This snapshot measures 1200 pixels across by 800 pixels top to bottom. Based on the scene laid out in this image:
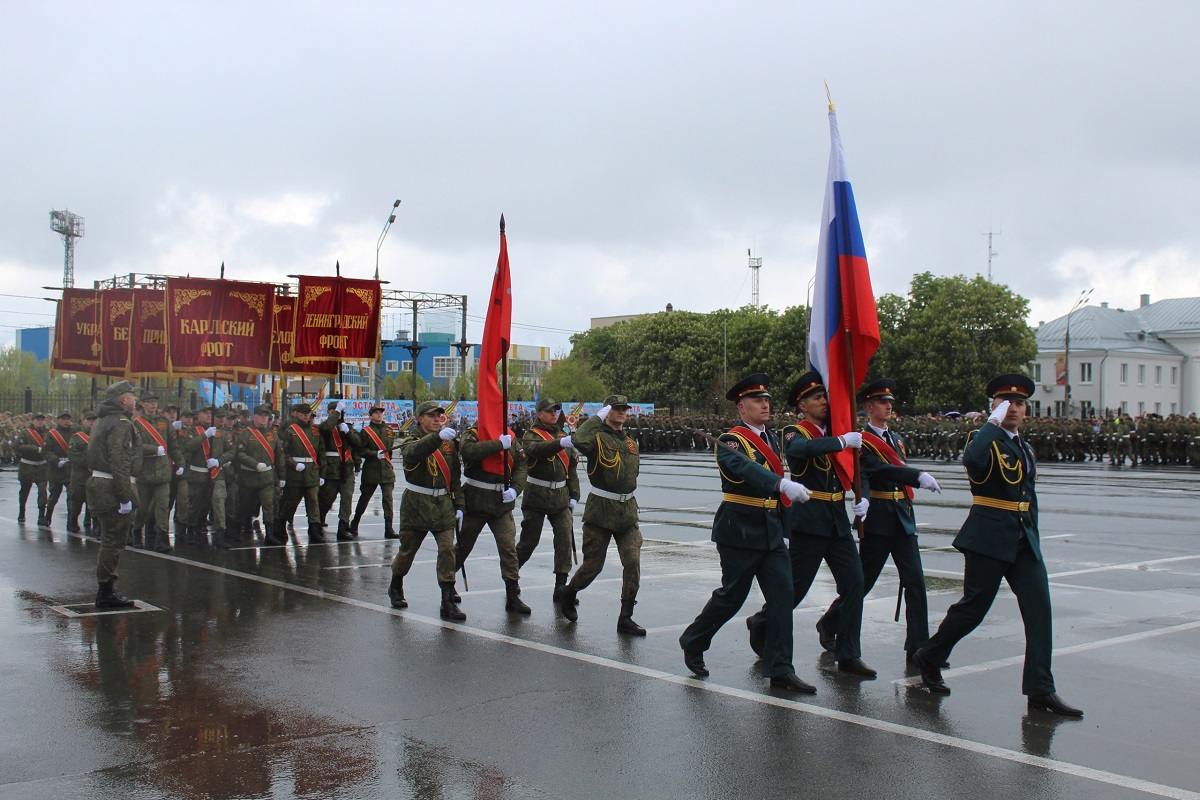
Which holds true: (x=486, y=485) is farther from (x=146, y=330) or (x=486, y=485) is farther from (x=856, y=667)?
(x=146, y=330)

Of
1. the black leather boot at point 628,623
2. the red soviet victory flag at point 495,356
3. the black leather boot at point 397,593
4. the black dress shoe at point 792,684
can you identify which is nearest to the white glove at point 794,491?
the black dress shoe at point 792,684

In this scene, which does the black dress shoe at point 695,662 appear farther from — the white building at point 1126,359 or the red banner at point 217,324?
the white building at point 1126,359

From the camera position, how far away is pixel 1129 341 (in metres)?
86.1

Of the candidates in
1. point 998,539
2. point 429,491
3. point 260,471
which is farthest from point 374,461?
point 998,539

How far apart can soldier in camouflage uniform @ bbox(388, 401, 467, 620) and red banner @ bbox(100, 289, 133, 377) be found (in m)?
17.2

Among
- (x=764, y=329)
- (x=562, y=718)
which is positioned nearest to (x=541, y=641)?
(x=562, y=718)

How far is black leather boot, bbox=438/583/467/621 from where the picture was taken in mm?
8766

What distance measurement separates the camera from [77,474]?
51.3 feet

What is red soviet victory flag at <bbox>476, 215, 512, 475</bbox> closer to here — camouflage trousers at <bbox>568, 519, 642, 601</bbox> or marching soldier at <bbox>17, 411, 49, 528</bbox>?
camouflage trousers at <bbox>568, 519, 642, 601</bbox>

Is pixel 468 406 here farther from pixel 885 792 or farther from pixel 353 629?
pixel 885 792

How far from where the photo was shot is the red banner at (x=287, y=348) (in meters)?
21.5

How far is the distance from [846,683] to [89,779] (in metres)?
4.17

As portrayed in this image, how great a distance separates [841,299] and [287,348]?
17433 millimetres

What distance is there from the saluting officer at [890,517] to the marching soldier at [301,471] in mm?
8708
